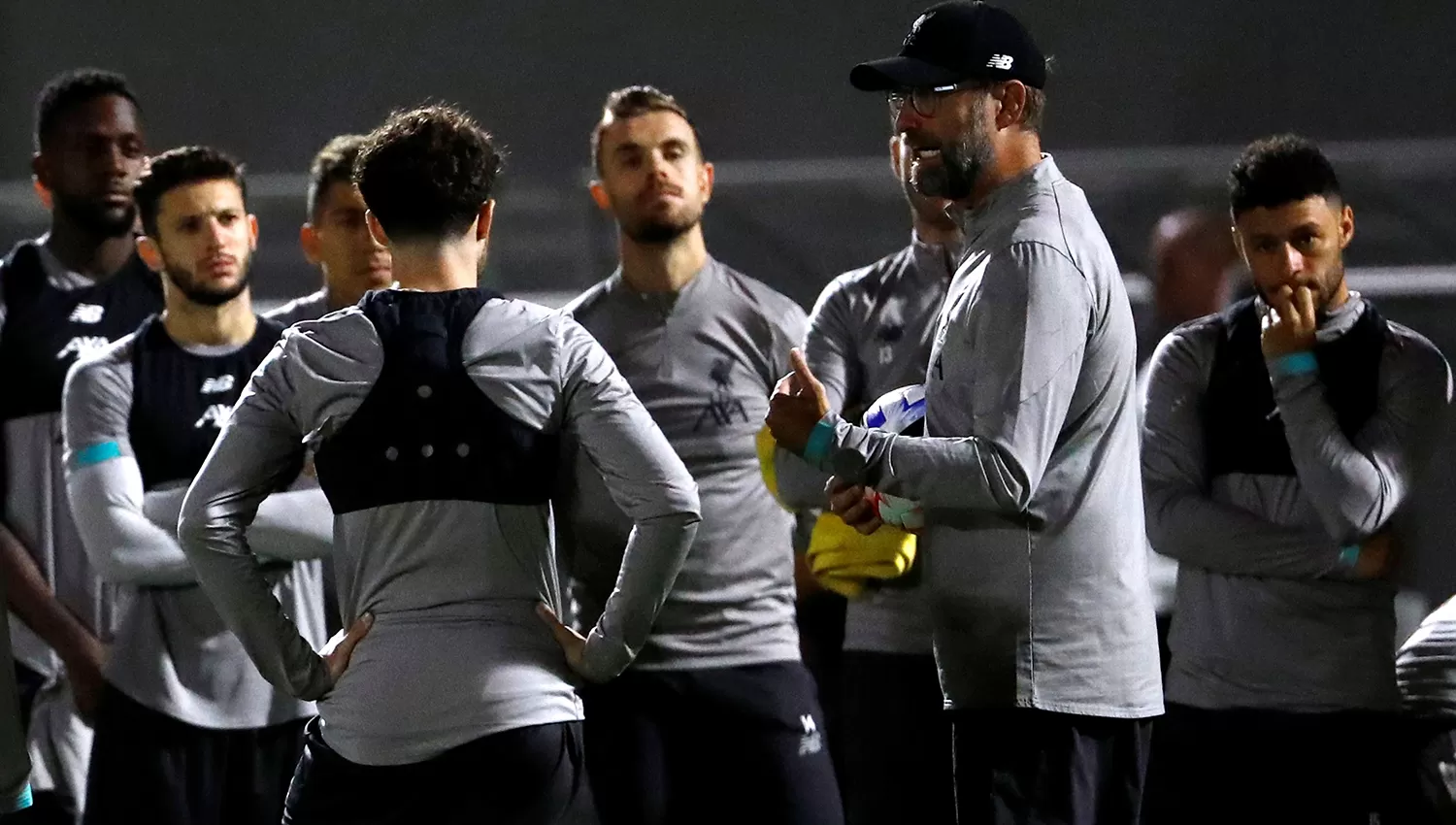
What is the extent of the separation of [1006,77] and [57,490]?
7.56 ft

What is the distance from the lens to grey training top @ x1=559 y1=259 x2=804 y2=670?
140 inches

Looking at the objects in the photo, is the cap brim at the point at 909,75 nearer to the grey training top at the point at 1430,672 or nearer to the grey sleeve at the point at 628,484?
the grey sleeve at the point at 628,484

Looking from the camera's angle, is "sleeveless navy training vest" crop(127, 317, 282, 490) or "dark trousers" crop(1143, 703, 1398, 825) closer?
"dark trousers" crop(1143, 703, 1398, 825)

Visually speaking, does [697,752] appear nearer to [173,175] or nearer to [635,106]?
[635,106]

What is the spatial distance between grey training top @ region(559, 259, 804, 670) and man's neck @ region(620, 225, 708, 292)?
0.06ft

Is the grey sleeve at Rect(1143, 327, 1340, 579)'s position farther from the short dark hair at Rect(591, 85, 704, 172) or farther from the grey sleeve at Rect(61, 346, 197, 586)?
the grey sleeve at Rect(61, 346, 197, 586)

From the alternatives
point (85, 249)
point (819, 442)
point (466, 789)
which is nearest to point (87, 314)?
point (85, 249)

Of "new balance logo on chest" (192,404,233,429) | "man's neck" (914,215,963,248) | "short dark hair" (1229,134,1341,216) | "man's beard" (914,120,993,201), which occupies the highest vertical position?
"man's beard" (914,120,993,201)

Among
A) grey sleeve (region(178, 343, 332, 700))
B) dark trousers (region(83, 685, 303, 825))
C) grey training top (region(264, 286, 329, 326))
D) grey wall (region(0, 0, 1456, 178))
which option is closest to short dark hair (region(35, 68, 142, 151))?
grey training top (region(264, 286, 329, 326))

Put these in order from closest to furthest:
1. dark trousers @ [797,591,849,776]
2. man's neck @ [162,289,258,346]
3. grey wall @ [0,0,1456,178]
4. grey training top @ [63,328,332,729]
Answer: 1. grey training top @ [63,328,332,729]
2. man's neck @ [162,289,258,346]
3. dark trousers @ [797,591,849,776]
4. grey wall @ [0,0,1456,178]

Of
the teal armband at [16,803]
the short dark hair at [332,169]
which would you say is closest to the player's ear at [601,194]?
the short dark hair at [332,169]

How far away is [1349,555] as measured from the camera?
308 centimetres

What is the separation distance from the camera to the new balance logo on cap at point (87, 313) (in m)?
3.92

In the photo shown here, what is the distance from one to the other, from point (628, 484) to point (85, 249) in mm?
2026
